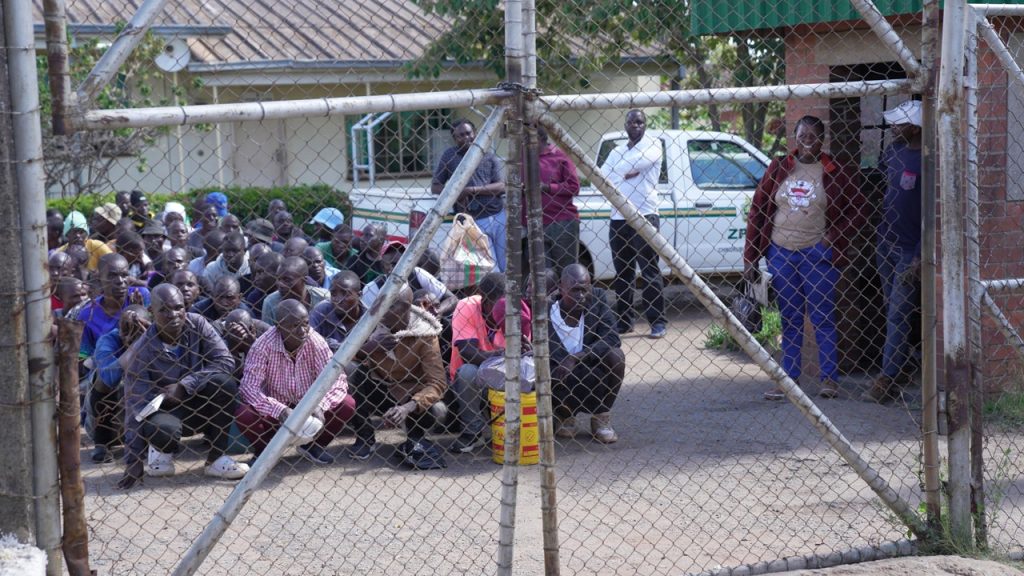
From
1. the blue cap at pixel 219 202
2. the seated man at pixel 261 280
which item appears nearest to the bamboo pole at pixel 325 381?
the seated man at pixel 261 280

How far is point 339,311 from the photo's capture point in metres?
6.64

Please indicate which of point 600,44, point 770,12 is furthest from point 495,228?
point 770,12

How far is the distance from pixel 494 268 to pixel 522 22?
446cm

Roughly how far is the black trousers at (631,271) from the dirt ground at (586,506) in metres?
2.09

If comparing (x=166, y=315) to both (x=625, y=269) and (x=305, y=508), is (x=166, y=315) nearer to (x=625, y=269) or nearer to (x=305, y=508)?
(x=305, y=508)

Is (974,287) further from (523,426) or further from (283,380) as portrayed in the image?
(283,380)

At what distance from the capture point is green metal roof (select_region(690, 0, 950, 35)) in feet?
21.9

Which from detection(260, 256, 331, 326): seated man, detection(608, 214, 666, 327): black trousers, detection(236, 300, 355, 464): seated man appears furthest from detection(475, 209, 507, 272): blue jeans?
detection(236, 300, 355, 464): seated man

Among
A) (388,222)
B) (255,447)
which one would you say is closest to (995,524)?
(255,447)

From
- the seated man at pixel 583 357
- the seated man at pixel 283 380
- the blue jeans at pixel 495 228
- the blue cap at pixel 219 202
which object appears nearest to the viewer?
the seated man at pixel 283 380

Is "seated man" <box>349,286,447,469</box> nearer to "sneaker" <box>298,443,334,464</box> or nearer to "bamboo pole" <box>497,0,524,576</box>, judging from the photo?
"sneaker" <box>298,443,334,464</box>

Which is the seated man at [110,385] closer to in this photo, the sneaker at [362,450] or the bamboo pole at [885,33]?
the sneaker at [362,450]

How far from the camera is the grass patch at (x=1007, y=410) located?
6.52 meters

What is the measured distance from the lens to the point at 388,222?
31.4 feet
